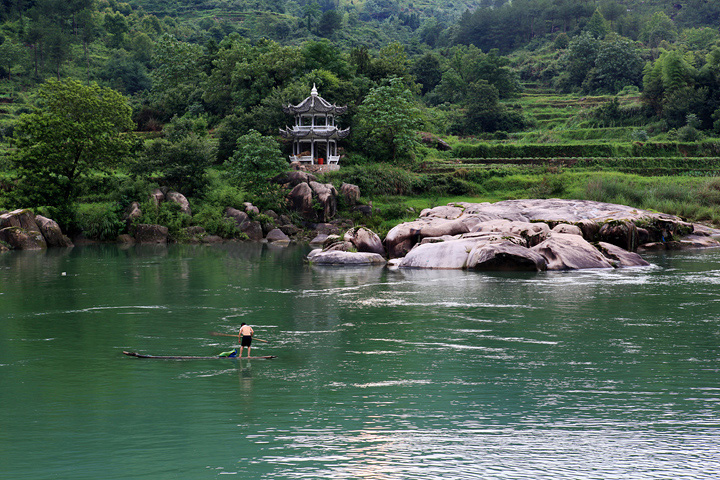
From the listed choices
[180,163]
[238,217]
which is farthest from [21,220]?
[238,217]

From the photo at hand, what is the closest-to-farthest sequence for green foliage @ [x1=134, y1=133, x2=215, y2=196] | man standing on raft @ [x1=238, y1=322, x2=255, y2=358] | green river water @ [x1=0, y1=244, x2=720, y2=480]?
green river water @ [x1=0, y1=244, x2=720, y2=480] < man standing on raft @ [x1=238, y1=322, x2=255, y2=358] < green foliage @ [x1=134, y1=133, x2=215, y2=196]

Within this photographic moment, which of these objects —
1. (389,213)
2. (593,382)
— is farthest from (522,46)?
(593,382)

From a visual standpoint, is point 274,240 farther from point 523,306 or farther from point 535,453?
point 535,453

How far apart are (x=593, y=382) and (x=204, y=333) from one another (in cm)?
1126

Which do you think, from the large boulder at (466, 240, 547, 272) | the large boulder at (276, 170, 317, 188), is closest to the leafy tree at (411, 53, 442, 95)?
the large boulder at (276, 170, 317, 188)

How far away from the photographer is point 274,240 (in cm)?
5509

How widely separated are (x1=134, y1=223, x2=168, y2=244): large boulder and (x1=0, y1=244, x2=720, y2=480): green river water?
2332cm

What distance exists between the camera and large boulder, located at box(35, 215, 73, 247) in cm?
5016

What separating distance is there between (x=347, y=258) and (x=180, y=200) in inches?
828

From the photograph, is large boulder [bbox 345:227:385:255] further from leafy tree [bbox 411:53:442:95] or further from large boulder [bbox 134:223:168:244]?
leafy tree [bbox 411:53:442:95]

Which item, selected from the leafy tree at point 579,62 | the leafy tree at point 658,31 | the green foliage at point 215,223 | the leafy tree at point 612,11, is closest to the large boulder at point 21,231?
the green foliage at point 215,223

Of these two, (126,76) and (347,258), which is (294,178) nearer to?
(347,258)

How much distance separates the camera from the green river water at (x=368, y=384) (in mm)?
11234

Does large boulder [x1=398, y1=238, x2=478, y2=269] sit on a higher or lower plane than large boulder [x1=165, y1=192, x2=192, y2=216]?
lower
